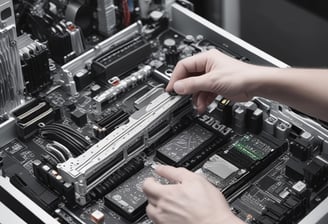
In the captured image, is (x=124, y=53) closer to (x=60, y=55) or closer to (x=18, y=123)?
(x=60, y=55)

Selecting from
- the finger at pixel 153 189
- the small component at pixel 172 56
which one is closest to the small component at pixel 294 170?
the finger at pixel 153 189

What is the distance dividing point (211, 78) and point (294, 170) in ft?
1.77

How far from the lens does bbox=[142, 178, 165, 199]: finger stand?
11.2 ft

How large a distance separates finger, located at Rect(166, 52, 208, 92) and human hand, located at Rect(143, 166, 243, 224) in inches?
23.3

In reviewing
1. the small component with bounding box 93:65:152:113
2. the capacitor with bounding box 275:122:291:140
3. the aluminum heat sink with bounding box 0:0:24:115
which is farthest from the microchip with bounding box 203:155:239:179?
the aluminum heat sink with bounding box 0:0:24:115

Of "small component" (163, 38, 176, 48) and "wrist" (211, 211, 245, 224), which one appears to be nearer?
"wrist" (211, 211, 245, 224)

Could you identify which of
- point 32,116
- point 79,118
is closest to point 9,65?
point 32,116

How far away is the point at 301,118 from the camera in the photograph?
399cm

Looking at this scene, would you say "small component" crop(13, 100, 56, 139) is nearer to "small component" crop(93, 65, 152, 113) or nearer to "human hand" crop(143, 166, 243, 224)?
"small component" crop(93, 65, 152, 113)

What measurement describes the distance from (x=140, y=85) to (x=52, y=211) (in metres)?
0.84

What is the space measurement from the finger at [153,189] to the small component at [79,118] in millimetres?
698

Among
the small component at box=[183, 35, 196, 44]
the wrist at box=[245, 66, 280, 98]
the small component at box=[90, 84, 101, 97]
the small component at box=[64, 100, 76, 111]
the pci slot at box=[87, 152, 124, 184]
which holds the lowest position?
the pci slot at box=[87, 152, 124, 184]

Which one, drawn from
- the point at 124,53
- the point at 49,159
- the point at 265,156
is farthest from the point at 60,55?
the point at 265,156

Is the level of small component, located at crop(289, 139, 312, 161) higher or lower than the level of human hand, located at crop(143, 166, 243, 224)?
lower
